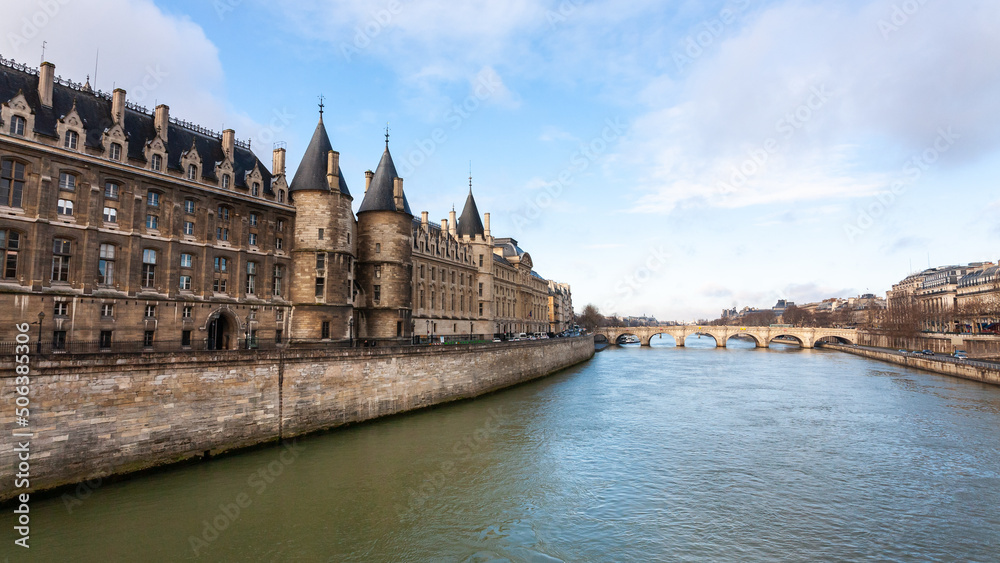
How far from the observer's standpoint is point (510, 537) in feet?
47.0

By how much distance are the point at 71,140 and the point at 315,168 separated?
12.5m

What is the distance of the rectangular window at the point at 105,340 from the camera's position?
951 inches

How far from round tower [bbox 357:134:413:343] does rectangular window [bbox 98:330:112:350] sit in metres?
16.2

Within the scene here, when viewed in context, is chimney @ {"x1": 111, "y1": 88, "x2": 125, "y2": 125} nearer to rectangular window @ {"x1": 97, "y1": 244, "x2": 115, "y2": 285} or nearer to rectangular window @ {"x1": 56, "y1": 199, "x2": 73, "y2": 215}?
rectangular window @ {"x1": 56, "y1": 199, "x2": 73, "y2": 215}

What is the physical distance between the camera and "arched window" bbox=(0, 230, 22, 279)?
21.5 metres

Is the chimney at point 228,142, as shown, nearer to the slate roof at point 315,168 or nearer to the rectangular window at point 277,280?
the slate roof at point 315,168

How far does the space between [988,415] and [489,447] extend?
1185 inches

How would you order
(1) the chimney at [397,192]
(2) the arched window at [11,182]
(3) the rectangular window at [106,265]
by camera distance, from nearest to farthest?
(2) the arched window at [11,182] < (3) the rectangular window at [106,265] < (1) the chimney at [397,192]

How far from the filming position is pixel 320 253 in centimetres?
3284

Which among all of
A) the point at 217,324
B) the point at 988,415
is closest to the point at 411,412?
the point at 217,324

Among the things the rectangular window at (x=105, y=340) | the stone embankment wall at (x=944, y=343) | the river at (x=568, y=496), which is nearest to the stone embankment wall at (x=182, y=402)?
the river at (x=568, y=496)

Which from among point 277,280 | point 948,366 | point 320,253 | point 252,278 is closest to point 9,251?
point 252,278

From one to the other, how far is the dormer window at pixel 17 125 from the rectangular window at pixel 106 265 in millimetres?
5508

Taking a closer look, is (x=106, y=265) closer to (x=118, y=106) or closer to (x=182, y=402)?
(x=118, y=106)
